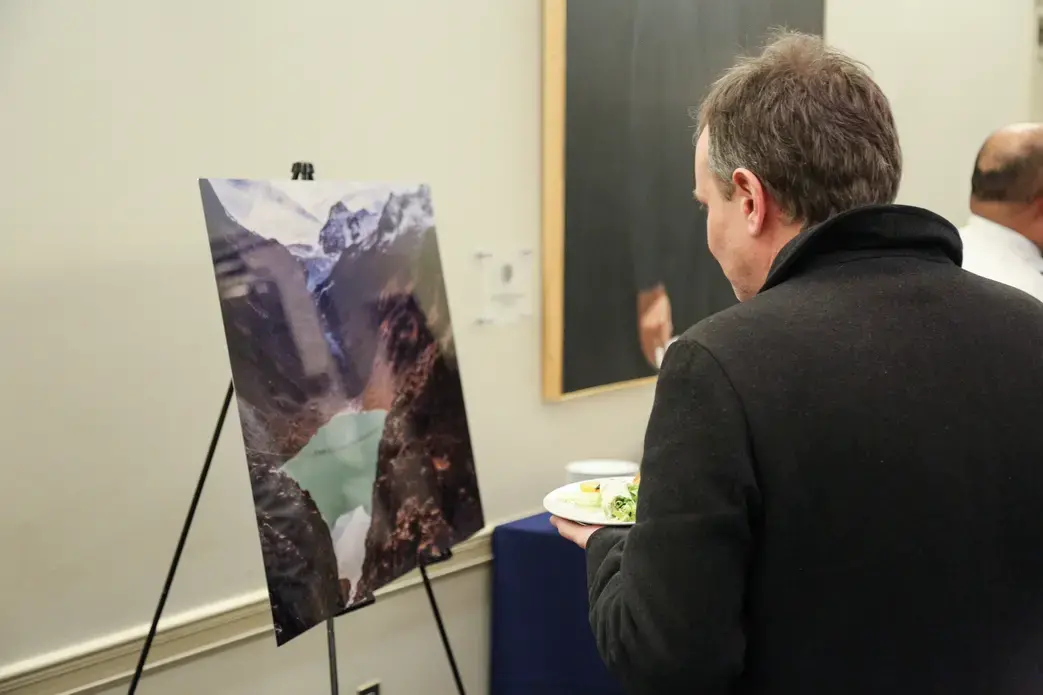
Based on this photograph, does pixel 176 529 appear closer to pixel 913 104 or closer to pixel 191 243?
pixel 191 243

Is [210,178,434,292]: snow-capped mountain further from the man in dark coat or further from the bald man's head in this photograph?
the bald man's head

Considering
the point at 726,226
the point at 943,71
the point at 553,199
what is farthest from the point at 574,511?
the point at 943,71

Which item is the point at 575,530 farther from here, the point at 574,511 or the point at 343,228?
the point at 343,228

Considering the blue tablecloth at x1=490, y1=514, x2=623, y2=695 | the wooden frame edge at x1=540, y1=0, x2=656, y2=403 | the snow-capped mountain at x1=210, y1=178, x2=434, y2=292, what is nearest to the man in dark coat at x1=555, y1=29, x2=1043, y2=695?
the snow-capped mountain at x1=210, y1=178, x2=434, y2=292

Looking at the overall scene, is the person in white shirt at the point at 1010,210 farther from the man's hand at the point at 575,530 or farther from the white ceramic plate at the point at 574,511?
the man's hand at the point at 575,530

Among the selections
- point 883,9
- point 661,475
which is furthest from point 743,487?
point 883,9

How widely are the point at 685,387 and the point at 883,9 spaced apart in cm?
307

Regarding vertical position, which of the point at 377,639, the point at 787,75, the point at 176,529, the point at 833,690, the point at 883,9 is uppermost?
the point at 883,9

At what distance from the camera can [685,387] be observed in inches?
34.6

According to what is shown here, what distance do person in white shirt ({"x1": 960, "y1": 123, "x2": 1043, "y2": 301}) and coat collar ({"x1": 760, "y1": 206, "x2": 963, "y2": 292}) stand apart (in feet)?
4.91

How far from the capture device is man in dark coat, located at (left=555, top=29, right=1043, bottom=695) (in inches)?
33.9

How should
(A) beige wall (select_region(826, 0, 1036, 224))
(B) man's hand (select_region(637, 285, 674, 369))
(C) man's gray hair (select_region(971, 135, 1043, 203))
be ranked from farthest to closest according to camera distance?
(A) beige wall (select_region(826, 0, 1036, 224))
(B) man's hand (select_region(637, 285, 674, 369))
(C) man's gray hair (select_region(971, 135, 1043, 203))

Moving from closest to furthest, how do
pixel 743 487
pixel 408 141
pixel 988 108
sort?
pixel 743 487 → pixel 408 141 → pixel 988 108

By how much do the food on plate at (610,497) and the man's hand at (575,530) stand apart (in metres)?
0.05
